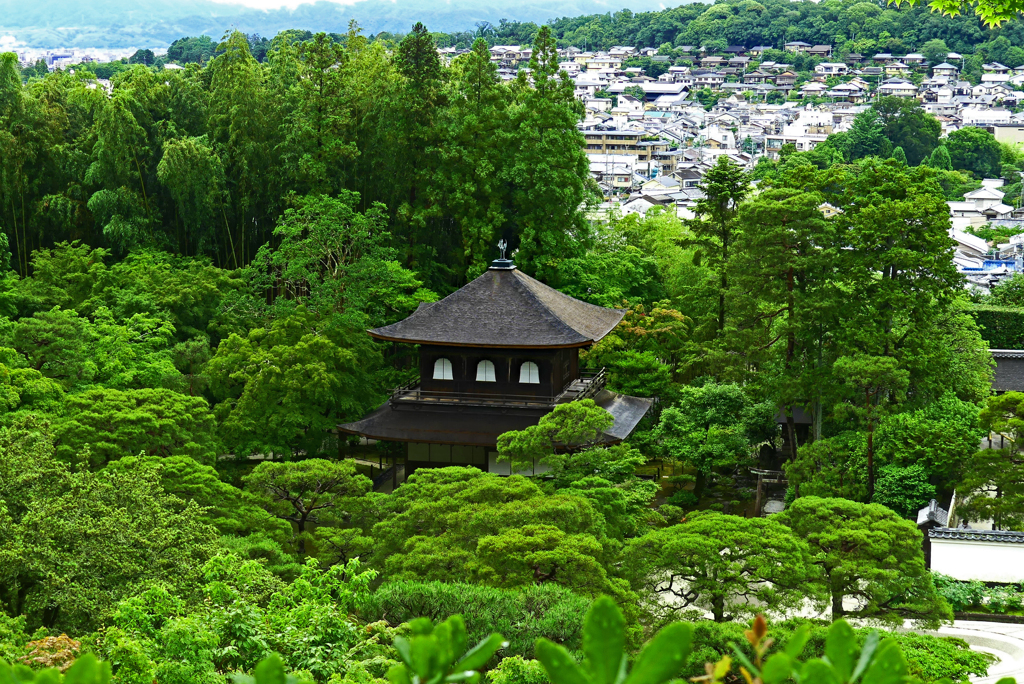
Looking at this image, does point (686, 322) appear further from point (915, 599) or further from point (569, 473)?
point (915, 599)

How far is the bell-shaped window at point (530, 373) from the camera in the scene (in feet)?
84.4

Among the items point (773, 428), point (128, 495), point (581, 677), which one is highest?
point (581, 677)

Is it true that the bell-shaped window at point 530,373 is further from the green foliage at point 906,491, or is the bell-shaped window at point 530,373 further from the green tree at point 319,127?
the green tree at point 319,127

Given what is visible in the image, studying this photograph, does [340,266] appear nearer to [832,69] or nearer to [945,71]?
[945,71]

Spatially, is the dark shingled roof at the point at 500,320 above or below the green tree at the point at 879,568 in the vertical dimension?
above

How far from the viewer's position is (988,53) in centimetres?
14538

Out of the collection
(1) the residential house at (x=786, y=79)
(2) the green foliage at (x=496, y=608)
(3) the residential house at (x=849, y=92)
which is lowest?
(2) the green foliage at (x=496, y=608)

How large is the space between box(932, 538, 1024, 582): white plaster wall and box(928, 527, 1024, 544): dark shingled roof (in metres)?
0.08

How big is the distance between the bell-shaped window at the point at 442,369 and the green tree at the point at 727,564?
10.4 metres

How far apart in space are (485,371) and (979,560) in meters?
11.1

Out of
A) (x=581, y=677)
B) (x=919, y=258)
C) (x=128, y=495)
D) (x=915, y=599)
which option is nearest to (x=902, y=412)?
(x=919, y=258)

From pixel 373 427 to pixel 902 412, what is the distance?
1126cm

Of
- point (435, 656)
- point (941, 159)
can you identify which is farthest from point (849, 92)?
point (435, 656)

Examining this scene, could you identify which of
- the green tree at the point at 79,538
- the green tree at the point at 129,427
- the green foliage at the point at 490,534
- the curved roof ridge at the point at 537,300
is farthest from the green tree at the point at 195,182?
the green tree at the point at 79,538
